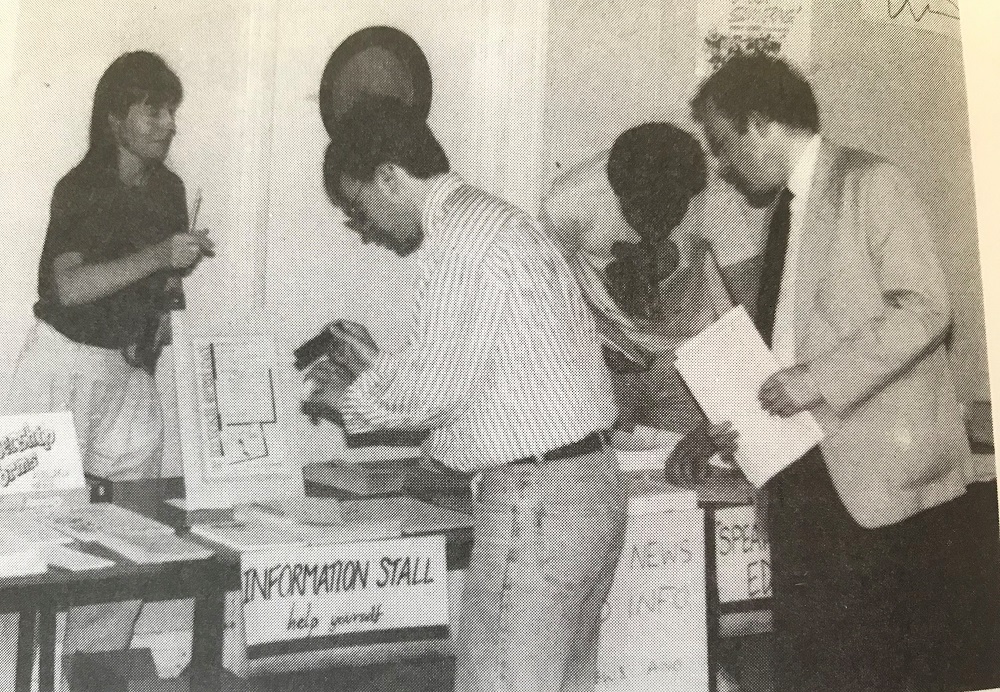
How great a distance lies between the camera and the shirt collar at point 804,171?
6.20ft

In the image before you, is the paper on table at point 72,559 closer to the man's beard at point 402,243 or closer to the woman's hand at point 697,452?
the man's beard at point 402,243

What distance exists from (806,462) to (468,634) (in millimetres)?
783

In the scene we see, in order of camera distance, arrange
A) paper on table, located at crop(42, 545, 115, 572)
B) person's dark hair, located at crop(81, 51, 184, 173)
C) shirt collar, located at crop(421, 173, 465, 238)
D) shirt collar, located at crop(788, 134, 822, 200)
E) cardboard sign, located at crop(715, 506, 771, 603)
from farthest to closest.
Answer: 1. shirt collar, located at crop(788, 134, 822, 200)
2. cardboard sign, located at crop(715, 506, 771, 603)
3. shirt collar, located at crop(421, 173, 465, 238)
4. person's dark hair, located at crop(81, 51, 184, 173)
5. paper on table, located at crop(42, 545, 115, 572)

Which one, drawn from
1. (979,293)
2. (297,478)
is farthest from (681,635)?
(979,293)

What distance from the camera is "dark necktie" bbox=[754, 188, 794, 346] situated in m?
1.84

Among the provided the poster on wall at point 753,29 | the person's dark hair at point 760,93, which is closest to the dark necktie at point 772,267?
the person's dark hair at point 760,93

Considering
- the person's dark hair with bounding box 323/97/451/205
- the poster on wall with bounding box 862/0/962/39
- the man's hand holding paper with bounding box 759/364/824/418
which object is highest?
the poster on wall with bounding box 862/0/962/39

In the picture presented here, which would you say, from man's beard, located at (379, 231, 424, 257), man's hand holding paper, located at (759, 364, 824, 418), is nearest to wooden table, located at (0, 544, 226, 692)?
man's beard, located at (379, 231, 424, 257)

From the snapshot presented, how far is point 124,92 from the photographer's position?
5.11ft

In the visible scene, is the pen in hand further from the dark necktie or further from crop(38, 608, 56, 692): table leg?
the dark necktie

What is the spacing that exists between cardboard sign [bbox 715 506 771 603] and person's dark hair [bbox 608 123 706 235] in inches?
23.6

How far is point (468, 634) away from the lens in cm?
161

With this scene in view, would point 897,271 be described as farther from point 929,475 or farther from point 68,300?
point 68,300

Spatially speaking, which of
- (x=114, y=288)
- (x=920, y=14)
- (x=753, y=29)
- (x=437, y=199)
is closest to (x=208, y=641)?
(x=114, y=288)
